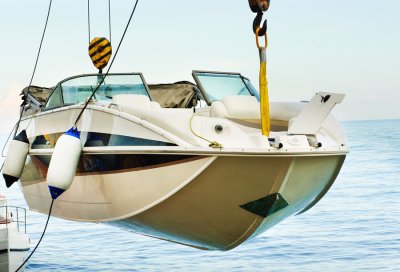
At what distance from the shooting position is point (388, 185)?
5041 centimetres

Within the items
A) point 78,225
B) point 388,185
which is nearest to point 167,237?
point 78,225

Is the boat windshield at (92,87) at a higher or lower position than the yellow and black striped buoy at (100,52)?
lower

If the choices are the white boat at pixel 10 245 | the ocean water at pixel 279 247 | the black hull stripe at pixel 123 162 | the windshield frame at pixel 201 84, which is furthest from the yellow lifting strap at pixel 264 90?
the ocean water at pixel 279 247

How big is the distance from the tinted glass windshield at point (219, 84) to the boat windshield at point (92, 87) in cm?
93

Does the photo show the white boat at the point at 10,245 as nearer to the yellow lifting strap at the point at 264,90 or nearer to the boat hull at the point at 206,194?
the boat hull at the point at 206,194

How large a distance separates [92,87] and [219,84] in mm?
1801

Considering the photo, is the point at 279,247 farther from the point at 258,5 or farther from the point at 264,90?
the point at 258,5

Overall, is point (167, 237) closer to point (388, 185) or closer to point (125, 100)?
point (125, 100)

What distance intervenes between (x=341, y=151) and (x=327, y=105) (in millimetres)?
697

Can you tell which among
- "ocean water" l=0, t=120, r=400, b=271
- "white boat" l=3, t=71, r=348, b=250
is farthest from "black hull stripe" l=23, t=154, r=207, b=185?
"ocean water" l=0, t=120, r=400, b=271

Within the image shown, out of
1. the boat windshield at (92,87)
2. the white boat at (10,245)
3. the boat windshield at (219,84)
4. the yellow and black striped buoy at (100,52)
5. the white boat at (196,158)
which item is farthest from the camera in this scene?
the white boat at (10,245)

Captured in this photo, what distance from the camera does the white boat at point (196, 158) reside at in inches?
316

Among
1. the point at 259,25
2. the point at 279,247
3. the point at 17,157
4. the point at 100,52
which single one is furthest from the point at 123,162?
the point at 279,247

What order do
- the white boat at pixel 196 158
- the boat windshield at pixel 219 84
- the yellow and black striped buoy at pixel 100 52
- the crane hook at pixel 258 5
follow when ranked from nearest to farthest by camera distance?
the crane hook at pixel 258 5
the white boat at pixel 196 158
the boat windshield at pixel 219 84
the yellow and black striped buoy at pixel 100 52
